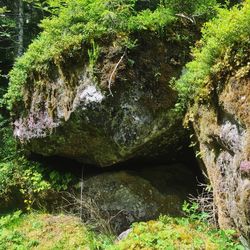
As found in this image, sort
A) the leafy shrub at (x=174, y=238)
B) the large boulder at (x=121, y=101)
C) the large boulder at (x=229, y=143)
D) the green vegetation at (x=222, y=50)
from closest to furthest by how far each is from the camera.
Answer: the large boulder at (x=229, y=143) < the green vegetation at (x=222, y=50) < the leafy shrub at (x=174, y=238) < the large boulder at (x=121, y=101)

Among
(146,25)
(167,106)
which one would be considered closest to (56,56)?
(146,25)

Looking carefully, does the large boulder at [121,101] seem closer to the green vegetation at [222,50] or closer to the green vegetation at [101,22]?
the green vegetation at [101,22]

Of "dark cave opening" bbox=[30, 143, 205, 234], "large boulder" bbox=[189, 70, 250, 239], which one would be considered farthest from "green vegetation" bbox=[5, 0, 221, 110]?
"dark cave opening" bbox=[30, 143, 205, 234]

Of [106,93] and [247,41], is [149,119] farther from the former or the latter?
[247,41]

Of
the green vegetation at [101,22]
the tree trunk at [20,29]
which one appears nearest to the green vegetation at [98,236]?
the green vegetation at [101,22]

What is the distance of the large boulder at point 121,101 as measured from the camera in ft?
20.5

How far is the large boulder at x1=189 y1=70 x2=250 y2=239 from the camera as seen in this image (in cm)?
395

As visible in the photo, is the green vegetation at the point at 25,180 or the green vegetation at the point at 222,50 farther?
the green vegetation at the point at 25,180

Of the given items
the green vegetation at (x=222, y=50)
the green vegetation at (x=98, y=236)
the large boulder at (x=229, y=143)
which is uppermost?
the green vegetation at (x=222, y=50)

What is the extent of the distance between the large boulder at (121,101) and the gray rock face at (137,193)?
0.48 m

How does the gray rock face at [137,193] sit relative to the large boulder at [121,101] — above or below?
below

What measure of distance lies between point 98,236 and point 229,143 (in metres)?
3.05

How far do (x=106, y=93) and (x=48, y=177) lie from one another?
2772 millimetres

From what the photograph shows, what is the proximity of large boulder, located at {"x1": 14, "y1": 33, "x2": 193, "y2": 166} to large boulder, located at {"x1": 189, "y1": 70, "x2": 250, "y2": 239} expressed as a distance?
3.97 ft
